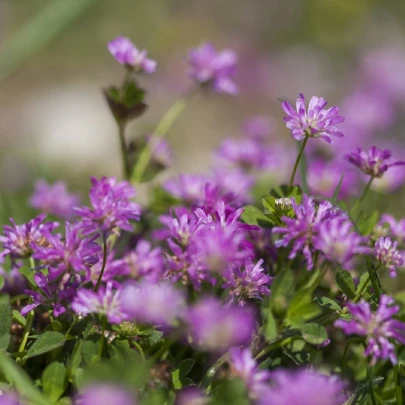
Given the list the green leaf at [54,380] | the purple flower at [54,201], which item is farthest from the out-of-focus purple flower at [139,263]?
the purple flower at [54,201]

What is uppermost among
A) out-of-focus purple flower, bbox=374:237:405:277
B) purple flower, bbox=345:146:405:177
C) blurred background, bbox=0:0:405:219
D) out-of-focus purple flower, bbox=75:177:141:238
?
purple flower, bbox=345:146:405:177

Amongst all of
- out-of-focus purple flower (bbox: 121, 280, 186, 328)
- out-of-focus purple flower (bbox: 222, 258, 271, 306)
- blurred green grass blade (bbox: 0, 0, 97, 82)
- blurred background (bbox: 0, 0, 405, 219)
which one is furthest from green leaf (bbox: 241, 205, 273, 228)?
blurred green grass blade (bbox: 0, 0, 97, 82)

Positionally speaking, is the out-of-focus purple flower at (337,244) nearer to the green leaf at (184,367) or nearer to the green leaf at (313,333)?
the green leaf at (313,333)

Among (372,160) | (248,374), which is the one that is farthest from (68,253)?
(372,160)

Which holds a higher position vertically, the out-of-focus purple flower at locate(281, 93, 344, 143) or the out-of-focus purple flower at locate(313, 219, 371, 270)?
the out-of-focus purple flower at locate(281, 93, 344, 143)

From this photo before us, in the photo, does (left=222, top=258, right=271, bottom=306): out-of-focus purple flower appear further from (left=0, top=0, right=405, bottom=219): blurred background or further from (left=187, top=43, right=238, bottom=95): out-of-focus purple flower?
(left=0, top=0, right=405, bottom=219): blurred background
